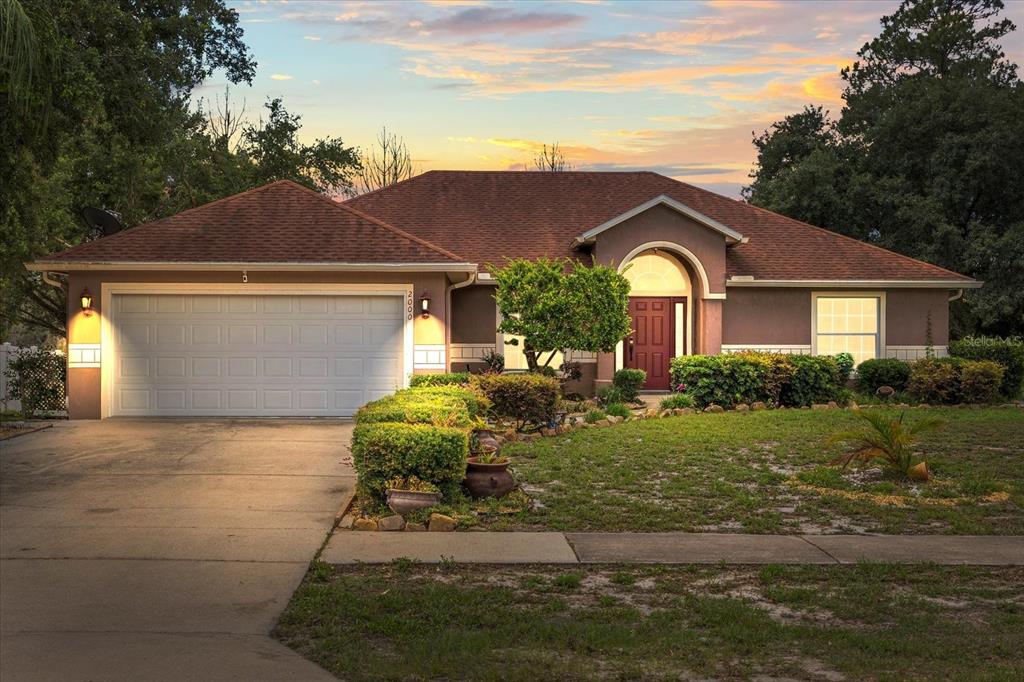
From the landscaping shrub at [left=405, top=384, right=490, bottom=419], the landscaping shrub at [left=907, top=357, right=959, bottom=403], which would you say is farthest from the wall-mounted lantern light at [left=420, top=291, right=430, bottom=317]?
the landscaping shrub at [left=907, top=357, right=959, bottom=403]

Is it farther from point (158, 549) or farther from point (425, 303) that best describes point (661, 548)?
point (425, 303)

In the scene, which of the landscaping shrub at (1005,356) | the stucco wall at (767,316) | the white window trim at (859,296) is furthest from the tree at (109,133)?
the landscaping shrub at (1005,356)

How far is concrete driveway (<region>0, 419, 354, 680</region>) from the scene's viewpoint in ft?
20.6

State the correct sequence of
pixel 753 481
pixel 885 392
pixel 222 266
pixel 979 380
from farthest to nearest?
pixel 885 392 < pixel 979 380 < pixel 222 266 < pixel 753 481

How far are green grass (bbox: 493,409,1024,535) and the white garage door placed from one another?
188 inches

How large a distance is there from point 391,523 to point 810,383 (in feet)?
43.0

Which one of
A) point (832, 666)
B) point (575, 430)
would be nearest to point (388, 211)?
point (575, 430)

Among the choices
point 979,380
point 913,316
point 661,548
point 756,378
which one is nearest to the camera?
point 661,548

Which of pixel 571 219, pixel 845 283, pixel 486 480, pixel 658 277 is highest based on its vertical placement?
pixel 571 219

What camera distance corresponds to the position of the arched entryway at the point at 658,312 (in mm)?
25062

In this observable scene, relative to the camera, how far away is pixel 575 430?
1784 centimetres

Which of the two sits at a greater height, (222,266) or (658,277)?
(658,277)

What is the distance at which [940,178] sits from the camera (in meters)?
35.2

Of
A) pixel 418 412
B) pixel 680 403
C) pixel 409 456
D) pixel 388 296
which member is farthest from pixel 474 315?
pixel 409 456
